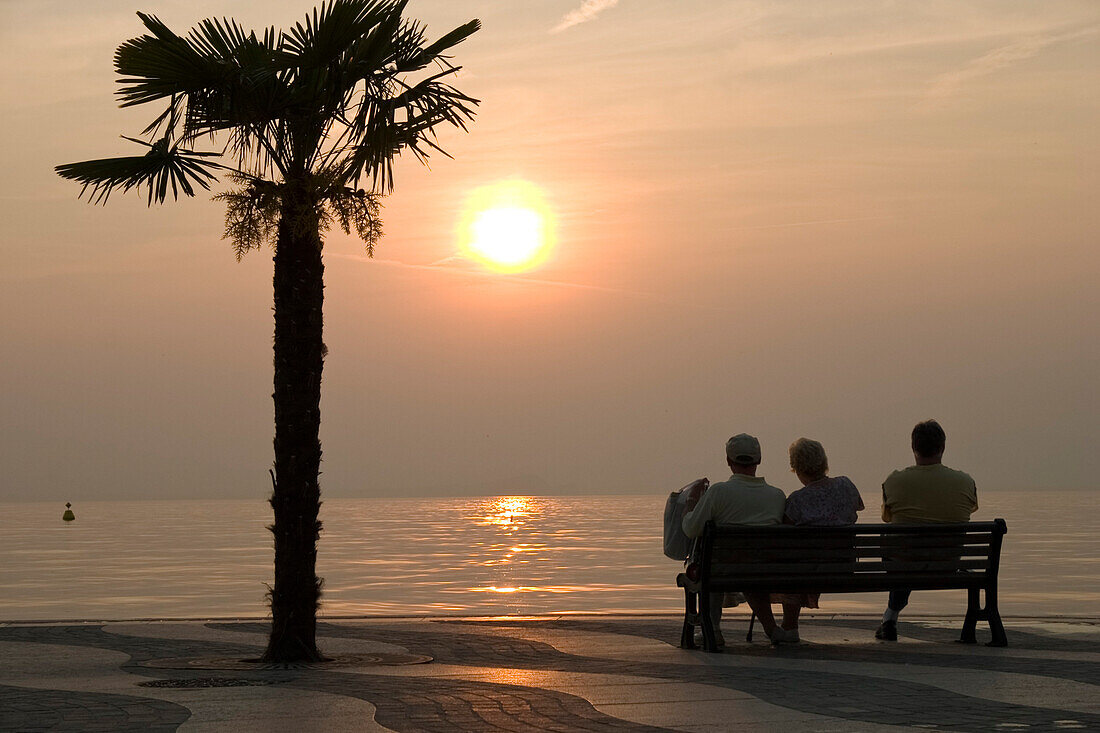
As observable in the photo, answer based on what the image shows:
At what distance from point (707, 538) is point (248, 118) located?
14.7 feet

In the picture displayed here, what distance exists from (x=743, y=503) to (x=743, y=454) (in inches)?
14.8

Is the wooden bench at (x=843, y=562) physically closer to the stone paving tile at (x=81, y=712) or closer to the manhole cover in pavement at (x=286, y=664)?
the manhole cover in pavement at (x=286, y=664)

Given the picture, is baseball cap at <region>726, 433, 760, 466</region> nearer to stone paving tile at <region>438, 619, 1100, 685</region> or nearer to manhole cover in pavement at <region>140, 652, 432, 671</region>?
stone paving tile at <region>438, 619, 1100, 685</region>

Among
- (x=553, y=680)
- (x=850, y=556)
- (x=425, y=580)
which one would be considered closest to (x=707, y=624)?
(x=850, y=556)

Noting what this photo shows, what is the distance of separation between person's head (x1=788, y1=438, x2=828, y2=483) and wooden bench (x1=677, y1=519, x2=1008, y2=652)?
54cm

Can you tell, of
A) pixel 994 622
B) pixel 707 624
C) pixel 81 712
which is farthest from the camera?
pixel 994 622

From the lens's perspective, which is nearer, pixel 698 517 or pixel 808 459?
pixel 698 517

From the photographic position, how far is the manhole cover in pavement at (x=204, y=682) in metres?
9.03

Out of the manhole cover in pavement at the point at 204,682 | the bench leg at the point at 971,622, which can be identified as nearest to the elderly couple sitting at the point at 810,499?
the bench leg at the point at 971,622

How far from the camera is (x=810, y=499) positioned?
1119cm

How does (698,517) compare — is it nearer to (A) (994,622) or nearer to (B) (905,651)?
(B) (905,651)

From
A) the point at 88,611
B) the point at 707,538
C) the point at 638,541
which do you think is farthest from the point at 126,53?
the point at 638,541

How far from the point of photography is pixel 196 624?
1359 cm

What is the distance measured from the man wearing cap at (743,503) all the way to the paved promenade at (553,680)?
0.33m
